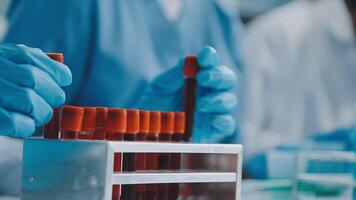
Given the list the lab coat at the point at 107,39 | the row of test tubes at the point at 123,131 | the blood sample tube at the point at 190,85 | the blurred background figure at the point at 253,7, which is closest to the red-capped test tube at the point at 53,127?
the row of test tubes at the point at 123,131

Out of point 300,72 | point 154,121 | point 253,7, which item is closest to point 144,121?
point 154,121

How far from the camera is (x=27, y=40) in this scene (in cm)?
138

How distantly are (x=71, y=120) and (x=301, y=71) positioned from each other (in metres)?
1.80

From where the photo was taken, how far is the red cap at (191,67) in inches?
39.8

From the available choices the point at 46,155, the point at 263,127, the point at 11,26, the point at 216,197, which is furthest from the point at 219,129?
the point at 263,127

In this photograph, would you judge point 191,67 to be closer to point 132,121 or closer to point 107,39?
point 132,121

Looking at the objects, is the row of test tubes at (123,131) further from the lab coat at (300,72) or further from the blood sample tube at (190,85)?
the lab coat at (300,72)

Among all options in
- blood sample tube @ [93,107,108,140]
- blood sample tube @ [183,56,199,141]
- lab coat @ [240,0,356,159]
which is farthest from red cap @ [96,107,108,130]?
lab coat @ [240,0,356,159]

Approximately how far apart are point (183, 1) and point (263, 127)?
83 centimetres

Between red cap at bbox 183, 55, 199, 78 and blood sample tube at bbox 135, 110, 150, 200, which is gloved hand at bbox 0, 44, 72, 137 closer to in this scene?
blood sample tube at bbox 135, 110, 150, 200

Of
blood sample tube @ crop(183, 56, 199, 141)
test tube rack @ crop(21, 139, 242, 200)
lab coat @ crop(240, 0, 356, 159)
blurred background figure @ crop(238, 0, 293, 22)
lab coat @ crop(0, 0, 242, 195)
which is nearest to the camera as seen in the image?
test tube rack @ crop(21, 139, 242, 200)

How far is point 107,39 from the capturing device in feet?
4.80

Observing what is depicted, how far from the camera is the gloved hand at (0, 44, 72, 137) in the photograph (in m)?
0.74

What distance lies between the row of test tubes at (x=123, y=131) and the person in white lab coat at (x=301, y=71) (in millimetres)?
1402
